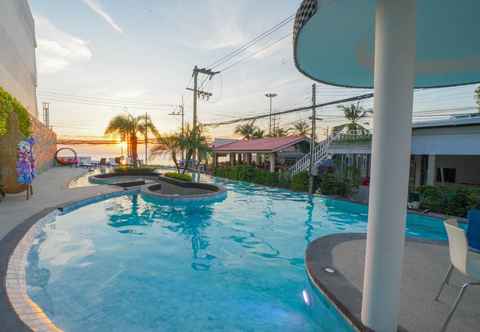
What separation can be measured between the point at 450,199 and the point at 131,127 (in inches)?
1026

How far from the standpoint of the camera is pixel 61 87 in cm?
3834

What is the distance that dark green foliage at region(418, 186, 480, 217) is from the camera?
8.84m

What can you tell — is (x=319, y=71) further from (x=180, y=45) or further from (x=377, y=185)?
(x=180, y=45)

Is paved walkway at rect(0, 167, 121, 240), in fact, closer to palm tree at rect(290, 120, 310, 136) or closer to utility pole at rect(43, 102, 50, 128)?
palm tree at rect(290, 120, 310, 136)

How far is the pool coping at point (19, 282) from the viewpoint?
9.26ft

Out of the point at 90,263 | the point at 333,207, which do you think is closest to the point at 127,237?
the point at 90,263

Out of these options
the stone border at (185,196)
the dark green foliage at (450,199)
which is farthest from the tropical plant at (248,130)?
the dark green foliage at (450,199)

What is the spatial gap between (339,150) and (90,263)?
15.8 m

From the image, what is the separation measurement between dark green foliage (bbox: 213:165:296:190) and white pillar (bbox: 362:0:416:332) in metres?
13.7

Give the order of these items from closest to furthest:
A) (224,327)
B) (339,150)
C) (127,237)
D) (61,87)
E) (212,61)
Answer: (224,327) < (127,237) < (339,150) < (212,61) < (61,87)

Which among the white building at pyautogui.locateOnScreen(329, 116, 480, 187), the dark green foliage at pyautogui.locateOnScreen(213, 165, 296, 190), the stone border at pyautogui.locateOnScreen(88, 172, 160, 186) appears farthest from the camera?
the stone border at pyautogui.locateOnScreen(88, 172, 160, 186)

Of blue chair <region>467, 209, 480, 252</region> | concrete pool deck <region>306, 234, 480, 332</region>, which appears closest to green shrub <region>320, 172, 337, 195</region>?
concrete pool deck <region>306, 234, 480, 332</region>

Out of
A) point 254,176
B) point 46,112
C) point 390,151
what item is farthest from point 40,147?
point 46,112

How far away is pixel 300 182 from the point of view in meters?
15.1
